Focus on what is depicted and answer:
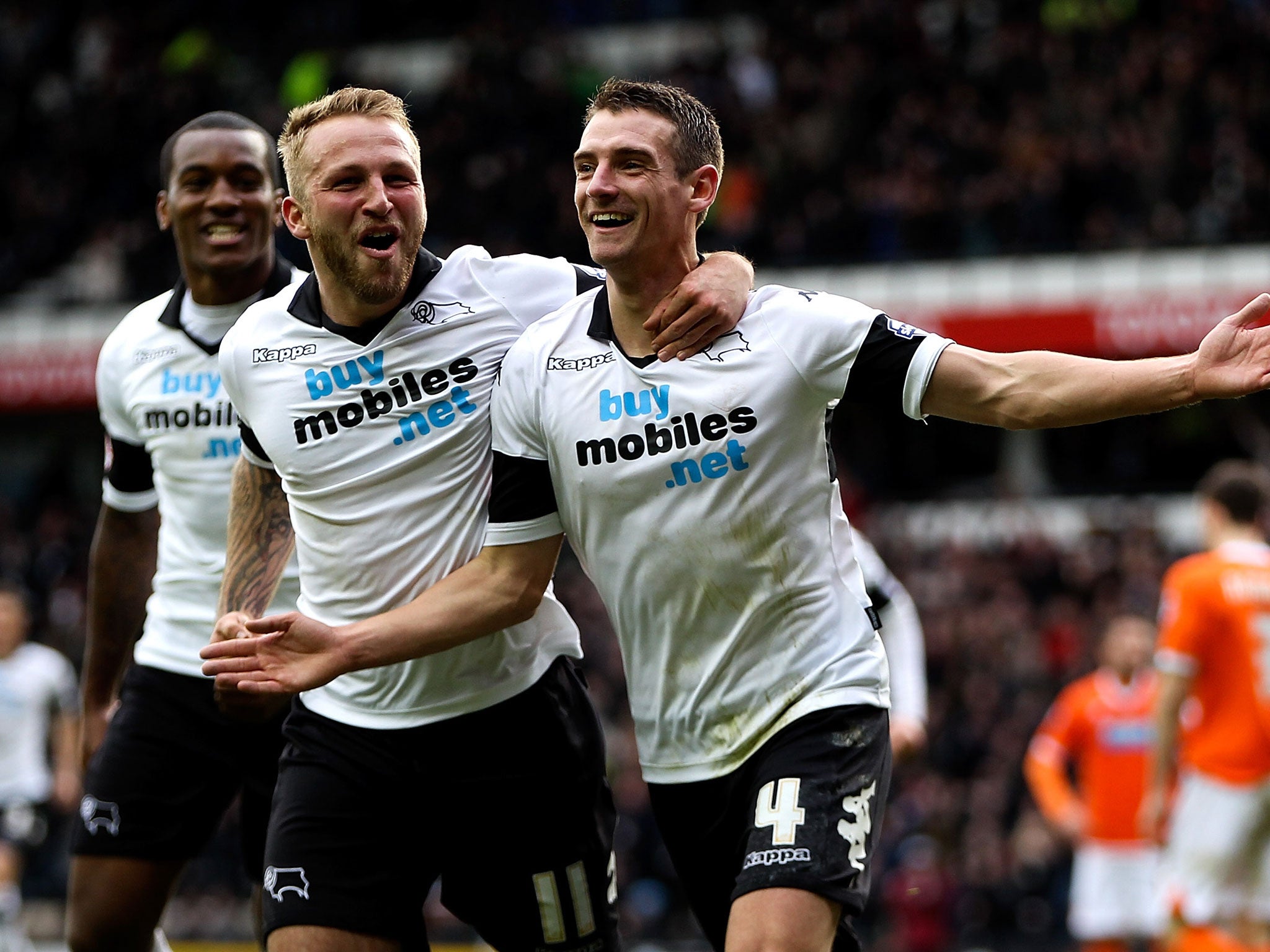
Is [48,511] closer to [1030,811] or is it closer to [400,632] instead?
[1030,811]

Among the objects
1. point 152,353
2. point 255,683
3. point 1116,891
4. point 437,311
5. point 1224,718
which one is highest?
point 437,311

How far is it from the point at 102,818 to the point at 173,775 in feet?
0.78

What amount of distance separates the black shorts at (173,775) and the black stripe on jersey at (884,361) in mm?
2199

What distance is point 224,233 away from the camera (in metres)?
5.49

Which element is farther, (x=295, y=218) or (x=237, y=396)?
(x=237, y=396)

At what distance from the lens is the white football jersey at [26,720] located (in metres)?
11.6

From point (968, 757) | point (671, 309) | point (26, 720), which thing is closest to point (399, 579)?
point (671, 309)

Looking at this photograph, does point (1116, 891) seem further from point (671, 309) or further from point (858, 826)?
point (671, 309)

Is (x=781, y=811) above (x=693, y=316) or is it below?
below

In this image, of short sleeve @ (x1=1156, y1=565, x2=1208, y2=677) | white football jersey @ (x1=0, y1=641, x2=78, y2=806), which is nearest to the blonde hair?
short sleeve @ (x1=1156, y1=565, x2=1208, y2=677)

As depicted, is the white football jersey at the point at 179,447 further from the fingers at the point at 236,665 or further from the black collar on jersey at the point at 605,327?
the black collar on jersey at the point at 605,327

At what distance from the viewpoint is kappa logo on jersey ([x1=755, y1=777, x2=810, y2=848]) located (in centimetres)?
404

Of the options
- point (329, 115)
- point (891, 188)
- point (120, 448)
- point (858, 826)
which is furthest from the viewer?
point (891, 188)

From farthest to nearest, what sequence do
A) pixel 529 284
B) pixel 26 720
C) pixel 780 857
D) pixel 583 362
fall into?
pixel 26 720
pixel 529 284
pixel 583 362
pixel 780 857
